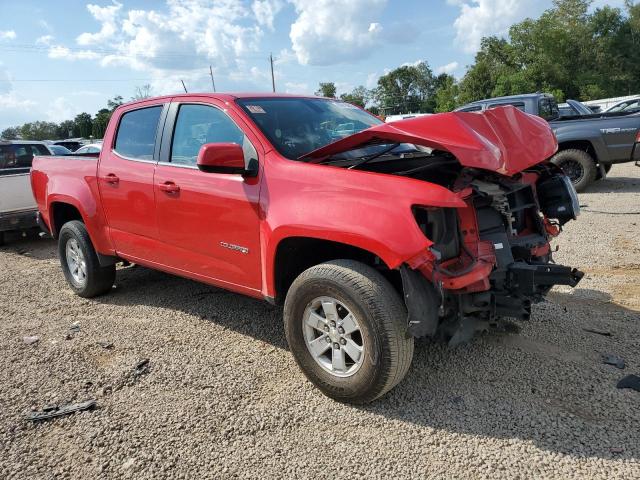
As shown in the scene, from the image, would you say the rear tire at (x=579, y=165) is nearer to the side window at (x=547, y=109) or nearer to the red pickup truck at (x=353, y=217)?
the side window at (x=547, y=109)

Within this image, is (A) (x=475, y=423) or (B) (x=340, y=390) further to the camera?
(B) (x=340, y=390)

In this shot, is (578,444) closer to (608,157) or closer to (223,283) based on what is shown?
(223,283)

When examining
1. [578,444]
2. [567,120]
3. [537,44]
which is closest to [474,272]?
[578,444]

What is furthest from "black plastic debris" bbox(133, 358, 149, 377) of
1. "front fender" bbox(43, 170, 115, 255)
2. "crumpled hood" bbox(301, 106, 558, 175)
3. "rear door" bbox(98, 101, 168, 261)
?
"crumpled hood" bbox(301, 106, 558, 175)

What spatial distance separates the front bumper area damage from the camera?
2725 millimetres

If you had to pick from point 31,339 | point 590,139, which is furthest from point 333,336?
point 590,139

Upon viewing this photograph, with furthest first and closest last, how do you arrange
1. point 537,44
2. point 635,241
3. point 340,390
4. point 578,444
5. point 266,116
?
point 537,44
point 635,241
point 266,116
point 340,390
point 578,444

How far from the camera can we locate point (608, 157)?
31.9 ft

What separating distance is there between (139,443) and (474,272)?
6.72ft

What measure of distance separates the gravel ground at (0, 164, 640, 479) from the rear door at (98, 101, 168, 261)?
760 mm

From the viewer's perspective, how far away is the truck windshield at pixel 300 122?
11.5 ft

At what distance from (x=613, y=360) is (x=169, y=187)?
11.0 ft

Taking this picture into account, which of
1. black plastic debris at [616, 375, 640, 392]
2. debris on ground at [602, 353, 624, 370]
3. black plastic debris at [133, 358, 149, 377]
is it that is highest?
black plastic debris at [133, 358, 149, 377]

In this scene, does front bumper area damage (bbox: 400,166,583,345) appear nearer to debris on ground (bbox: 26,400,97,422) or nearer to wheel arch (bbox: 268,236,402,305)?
wheel arch (bbox: 268,236,402,305)
